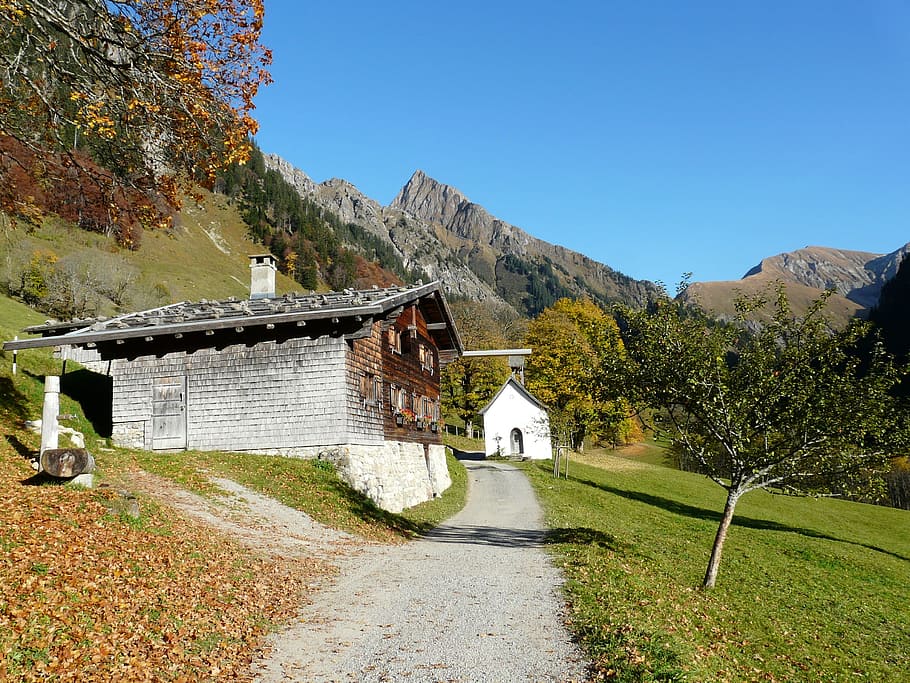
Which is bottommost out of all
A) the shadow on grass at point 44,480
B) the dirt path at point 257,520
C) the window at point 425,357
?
the dirt path at point 257,520

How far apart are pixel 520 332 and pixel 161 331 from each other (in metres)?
60.3

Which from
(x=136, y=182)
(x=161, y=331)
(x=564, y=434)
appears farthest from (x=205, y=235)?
(x=136, y=182)

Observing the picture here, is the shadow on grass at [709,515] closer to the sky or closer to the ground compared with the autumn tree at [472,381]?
closer to the ground

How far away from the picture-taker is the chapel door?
174 feet

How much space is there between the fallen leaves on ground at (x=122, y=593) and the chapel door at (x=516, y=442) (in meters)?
40.7

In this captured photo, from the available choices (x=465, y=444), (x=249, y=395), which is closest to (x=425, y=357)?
(x=249, y=395)

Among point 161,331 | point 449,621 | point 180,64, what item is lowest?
point 449,621

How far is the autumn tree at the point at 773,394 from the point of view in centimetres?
1450

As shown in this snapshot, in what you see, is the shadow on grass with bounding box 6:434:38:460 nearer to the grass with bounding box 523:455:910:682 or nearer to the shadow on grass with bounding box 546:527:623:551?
the grass with bounding box 523:455:910:682

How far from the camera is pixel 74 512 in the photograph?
36.9ft

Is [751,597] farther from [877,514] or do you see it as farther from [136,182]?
[877,514]

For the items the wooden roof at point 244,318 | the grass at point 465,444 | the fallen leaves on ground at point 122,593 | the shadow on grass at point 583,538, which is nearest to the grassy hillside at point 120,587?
the fallen leaves on ground at point 122,593

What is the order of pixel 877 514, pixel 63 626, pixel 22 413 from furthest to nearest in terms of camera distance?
1. pixel 877 514
2. pixel 22 413
3. pixel 63 626

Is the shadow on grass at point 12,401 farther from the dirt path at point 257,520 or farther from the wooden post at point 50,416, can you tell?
the wooden post at point 50,416
